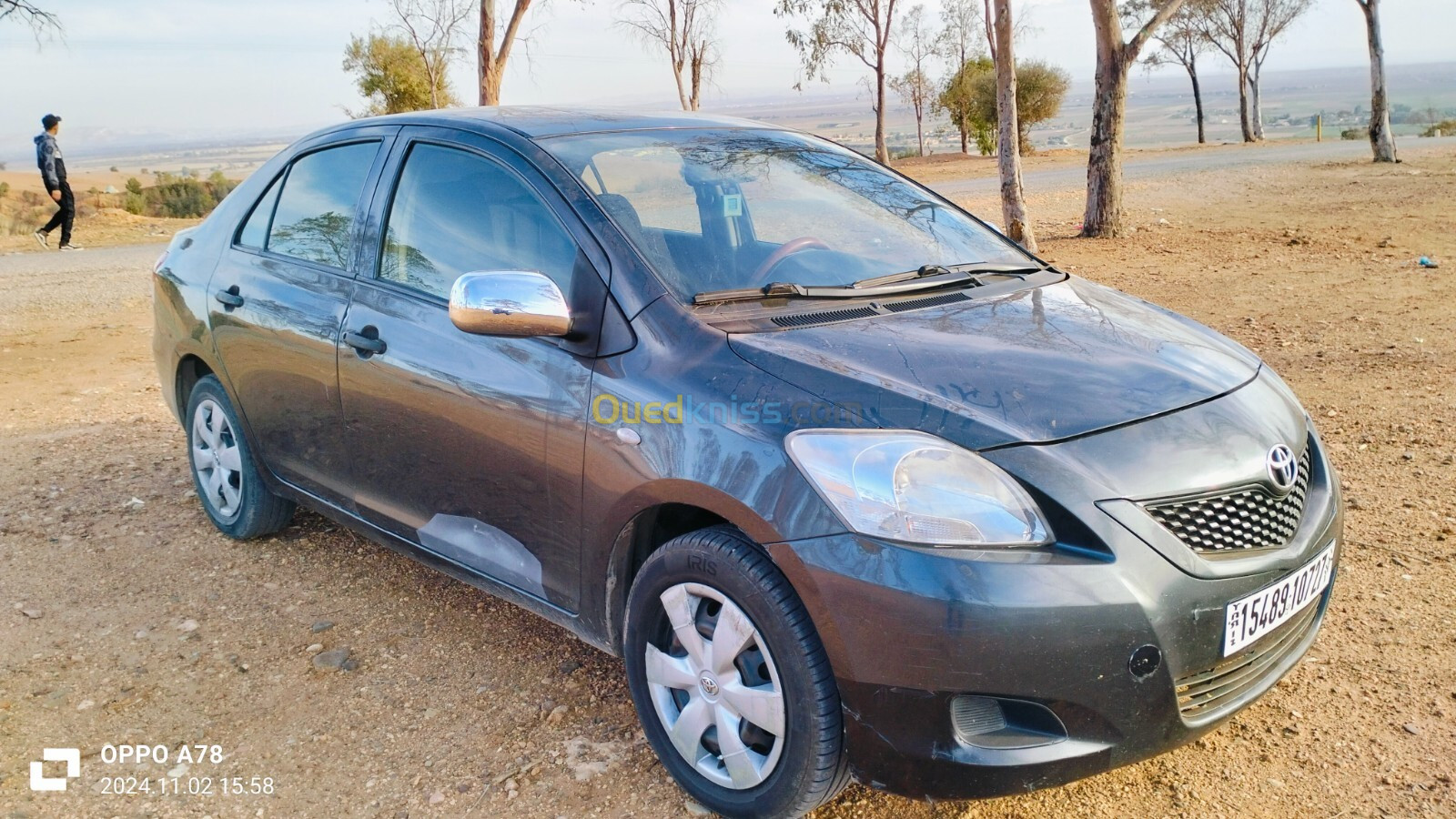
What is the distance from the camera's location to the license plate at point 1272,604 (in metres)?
2.27

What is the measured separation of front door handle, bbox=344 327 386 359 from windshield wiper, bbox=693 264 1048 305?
1.13 meters

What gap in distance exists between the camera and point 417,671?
340cm

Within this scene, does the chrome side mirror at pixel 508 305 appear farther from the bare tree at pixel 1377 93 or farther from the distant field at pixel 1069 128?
the bare tree at pixel 1377 93

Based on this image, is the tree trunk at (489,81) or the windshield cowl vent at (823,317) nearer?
the windshield cowl vent at (823,317)

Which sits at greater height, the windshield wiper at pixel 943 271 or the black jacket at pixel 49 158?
the black jacket at pixel 49 158

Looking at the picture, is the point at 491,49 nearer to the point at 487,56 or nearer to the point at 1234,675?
the point at 487,56

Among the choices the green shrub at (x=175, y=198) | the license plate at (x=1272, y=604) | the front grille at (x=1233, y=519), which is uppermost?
the green shrub at (x=175, y=198)

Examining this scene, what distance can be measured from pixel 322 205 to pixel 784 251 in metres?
1.78

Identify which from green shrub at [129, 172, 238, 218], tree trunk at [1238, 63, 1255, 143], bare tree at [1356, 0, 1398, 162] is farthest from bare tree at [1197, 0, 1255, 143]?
green shrub at [129, 172, 238, 218]

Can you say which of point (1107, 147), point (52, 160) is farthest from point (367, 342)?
point (52, 160)

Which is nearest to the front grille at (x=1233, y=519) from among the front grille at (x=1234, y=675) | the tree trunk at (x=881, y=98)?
the front grille at (x=1234, y=675)

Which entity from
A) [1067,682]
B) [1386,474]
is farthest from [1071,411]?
[1386,474]

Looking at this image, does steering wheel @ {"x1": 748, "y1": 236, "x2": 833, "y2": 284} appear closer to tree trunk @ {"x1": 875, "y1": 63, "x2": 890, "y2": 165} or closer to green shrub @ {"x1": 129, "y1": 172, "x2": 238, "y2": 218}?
green shrub @ {"x1": 129, "y1": 172, "x2": 238, "y2": 218}

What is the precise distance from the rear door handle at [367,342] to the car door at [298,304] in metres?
0.13
